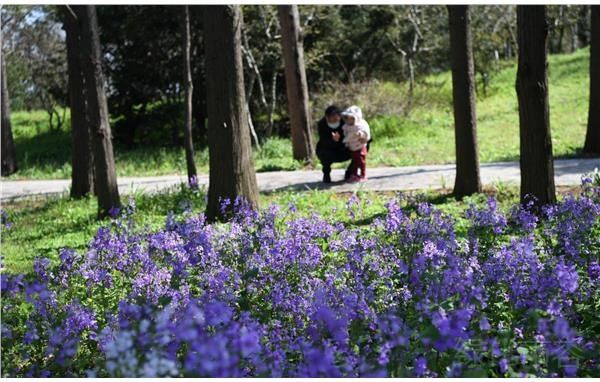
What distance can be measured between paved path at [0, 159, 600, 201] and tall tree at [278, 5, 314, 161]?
107 centimetres

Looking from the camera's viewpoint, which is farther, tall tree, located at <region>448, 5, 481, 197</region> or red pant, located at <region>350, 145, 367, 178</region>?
red pant, located at <region>350, 145, 367, 178</region>

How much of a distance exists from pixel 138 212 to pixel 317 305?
6319 mm

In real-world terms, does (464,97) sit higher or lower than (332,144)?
higher

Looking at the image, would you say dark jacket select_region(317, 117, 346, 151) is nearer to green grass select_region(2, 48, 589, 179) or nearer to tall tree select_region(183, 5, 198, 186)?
tall tree select_region(183, 5, 198, 186)

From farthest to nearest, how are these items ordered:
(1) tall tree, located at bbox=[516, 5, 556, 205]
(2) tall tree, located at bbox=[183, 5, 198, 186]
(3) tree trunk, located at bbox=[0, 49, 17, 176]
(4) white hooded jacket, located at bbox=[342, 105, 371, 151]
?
1. (3) tree trunk, located at bbox=[0, 49, 17, 176]
2. (4) white hooded jacket, located at bbox=[342, 105, 371, 151]
3. (2) tall tree, located at bbox=[183, 5, 198, 186]
4. (1) tall tree, located at bbox=[516, 5, 556, 205]

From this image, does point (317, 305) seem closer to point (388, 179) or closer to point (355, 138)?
point (355, 138)

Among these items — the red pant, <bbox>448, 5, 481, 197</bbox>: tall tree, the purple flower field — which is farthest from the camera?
the red pant

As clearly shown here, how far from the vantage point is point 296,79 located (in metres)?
13.6

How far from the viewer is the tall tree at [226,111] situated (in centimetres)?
764

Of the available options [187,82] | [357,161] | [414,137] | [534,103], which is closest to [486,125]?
[414,137]

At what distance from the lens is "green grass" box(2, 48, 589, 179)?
48.3 feet

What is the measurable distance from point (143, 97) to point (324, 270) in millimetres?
16719

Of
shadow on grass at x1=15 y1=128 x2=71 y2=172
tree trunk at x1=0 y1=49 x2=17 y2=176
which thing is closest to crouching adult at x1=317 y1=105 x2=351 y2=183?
shadow on grass at x1=15 y1=128 x2=71 y2=172

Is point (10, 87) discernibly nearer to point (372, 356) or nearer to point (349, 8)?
point (349, 8)
